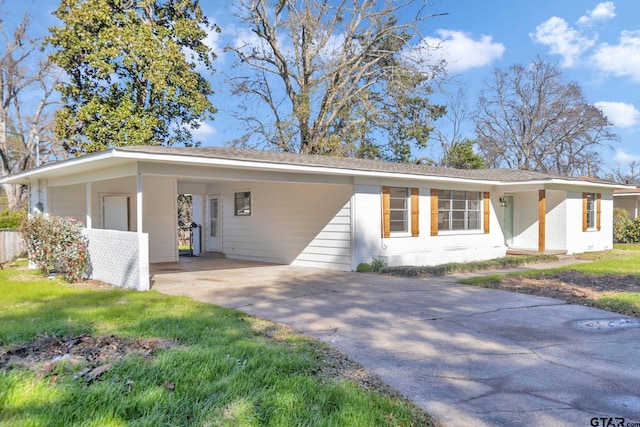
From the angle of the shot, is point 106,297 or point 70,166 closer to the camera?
point 106,297

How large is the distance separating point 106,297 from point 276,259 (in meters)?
6.64

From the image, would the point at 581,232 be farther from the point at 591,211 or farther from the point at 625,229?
the point at 625,229

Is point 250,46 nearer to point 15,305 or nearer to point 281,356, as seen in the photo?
point 15,305

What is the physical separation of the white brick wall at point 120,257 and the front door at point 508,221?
12808 mm

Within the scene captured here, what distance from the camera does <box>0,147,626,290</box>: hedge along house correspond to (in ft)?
28.7

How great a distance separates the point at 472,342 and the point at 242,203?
428 inches

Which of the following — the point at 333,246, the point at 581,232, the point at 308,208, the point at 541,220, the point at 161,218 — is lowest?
the point at 333,246

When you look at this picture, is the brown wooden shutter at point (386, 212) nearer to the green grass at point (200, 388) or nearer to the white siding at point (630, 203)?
the green grass at point (200, 388)

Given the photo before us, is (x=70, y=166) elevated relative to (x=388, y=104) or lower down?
lower down

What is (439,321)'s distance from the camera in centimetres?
584

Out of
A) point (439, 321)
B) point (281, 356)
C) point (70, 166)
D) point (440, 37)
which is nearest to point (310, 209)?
point (70, 166)

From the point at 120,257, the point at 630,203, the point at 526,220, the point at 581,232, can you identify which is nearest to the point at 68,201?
the point at 120,257

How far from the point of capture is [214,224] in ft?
53.8

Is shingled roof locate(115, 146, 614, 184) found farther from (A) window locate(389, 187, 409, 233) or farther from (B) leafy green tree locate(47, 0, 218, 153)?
(B) leafy green tree locate(47, 0, 218, 153)
